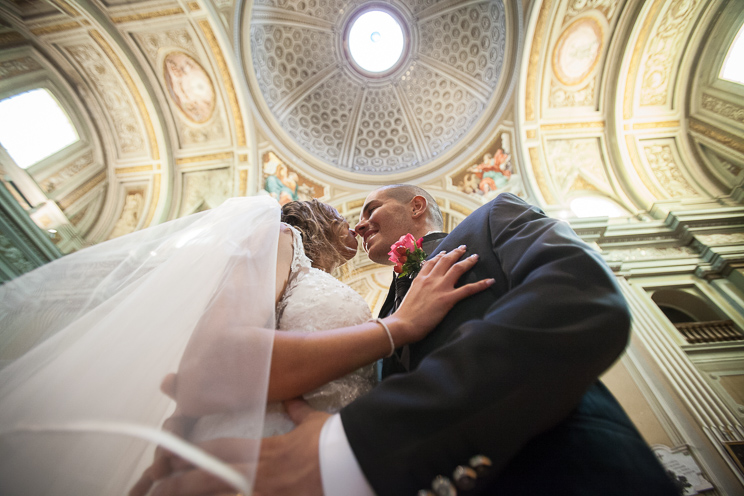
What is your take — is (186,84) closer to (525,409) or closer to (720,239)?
(525,409)

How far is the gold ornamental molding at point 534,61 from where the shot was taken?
7332 millimetres

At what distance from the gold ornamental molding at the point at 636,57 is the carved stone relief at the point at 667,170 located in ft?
3.47

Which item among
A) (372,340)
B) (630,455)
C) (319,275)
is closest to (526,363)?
(630,455)

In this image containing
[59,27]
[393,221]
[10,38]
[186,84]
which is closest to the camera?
[393,221]

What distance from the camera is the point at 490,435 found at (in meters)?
0.82

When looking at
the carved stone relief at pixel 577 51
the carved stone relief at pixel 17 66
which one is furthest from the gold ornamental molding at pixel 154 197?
the carved stone relief at pixel 577 51

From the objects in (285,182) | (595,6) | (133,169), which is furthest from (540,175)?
(133,169)

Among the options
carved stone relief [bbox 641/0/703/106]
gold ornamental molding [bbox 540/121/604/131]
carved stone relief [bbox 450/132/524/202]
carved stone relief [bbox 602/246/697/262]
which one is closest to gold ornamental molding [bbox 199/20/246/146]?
carved stone relief [bbox 450/132/524/202]

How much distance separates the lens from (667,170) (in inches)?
280

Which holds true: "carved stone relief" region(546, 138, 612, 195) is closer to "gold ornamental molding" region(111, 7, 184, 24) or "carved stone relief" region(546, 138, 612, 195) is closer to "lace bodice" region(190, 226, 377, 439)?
"lace bodice" region(190, 226, 377, 439)

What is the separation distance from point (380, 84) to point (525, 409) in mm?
11529

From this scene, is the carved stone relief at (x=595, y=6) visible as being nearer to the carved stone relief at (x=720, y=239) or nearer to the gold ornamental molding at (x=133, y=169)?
the carved stone relief at (x=720, y=239)

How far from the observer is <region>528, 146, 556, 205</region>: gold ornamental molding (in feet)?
24.5

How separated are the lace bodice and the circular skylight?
1083cm
